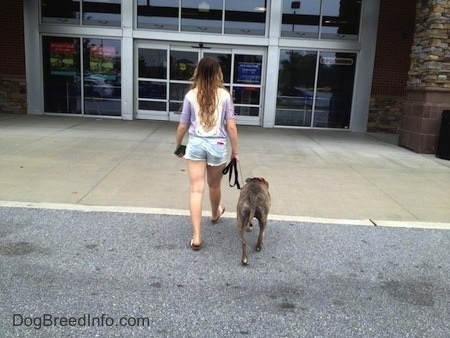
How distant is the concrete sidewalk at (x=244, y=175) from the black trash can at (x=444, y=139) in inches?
8.8

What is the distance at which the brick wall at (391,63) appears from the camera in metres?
14.7

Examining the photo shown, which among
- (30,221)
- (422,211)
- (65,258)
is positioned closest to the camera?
(65,258)

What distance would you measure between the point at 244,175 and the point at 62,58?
33.9ft

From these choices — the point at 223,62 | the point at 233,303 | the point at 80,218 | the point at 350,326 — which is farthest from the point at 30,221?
the point at 223,62

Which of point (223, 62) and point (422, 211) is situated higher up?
point (223, 62)

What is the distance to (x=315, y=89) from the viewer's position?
50.4ft

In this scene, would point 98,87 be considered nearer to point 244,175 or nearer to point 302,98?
point 302,98

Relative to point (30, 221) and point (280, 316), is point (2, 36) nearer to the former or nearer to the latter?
point (30, 221)

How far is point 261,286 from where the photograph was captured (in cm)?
388

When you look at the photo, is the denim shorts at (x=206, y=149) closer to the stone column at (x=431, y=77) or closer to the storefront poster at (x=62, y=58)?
the stone column at (x=431, y=77)

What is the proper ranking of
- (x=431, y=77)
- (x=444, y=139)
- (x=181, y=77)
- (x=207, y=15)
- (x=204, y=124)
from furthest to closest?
(x=181, y=77) < (x=207, y=15) < (x=431, y=77) < (x=444, y=139) < (x=204, y=124)

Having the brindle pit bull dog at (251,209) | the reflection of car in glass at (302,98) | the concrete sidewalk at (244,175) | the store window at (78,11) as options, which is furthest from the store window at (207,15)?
the brindle pit bull dog at (251,209)

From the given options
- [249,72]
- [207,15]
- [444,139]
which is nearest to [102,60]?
→ [207,15]

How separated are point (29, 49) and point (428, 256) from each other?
568 inches
